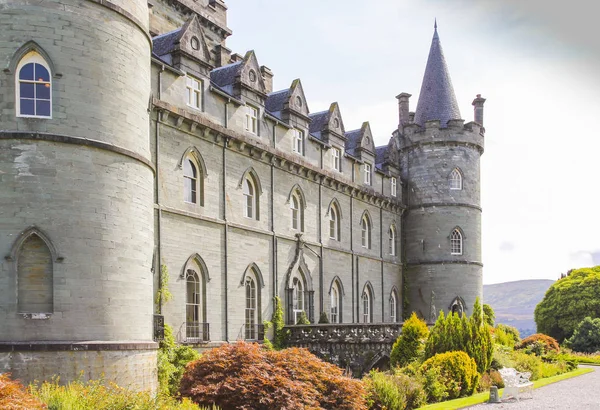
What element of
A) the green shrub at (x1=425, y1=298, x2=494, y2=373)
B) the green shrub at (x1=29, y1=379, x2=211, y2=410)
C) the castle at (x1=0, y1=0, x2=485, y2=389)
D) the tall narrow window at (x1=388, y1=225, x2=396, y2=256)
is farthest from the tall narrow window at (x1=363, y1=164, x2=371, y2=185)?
the green shrub at (x1=29, y1=379, x2=211, y2=410)

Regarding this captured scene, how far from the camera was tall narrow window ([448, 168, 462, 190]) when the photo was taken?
40.6 meters

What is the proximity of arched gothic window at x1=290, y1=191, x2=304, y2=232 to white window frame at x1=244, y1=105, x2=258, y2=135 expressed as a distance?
12.5ft

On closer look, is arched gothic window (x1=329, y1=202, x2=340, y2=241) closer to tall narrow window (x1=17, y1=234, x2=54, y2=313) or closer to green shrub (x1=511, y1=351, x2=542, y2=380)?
green shrub (x1=511, y1=351, x2=542, y2=380)

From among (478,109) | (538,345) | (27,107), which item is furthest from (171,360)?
(478,109)

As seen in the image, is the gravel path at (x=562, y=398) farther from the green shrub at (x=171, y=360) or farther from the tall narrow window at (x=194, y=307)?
the tall narrow window at (x=194, y=307)

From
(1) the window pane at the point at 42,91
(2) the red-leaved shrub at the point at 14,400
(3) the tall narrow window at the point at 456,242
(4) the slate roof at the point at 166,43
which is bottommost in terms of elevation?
(2) the red-leaved shrub at the point at 14,400

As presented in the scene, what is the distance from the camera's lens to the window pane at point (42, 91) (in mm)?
16781

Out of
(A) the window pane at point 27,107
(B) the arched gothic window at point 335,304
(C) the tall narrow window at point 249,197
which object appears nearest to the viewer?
(A) the window pane at point 27,107

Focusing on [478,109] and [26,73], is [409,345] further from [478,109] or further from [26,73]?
[478,109]

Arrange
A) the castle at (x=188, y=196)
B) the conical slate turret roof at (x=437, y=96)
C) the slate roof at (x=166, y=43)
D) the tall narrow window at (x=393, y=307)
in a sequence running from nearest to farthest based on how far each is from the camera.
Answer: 1. the castle at (x=188, y=196)
2. the slate roof at (x=166, y=43)
3. the tall narrow window at (x=393, y=307)
4. the conical slate turret roof at (x=437, y=96)

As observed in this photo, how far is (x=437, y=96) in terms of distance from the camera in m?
Result: 41.1

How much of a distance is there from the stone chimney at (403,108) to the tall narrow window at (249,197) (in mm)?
16097

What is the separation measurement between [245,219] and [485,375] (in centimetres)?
980

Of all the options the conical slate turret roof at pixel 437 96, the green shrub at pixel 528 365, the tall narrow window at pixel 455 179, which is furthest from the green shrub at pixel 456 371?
the conical slate turret roof at pixel 437 96
